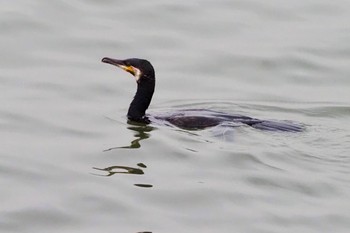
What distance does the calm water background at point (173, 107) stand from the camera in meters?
10.2

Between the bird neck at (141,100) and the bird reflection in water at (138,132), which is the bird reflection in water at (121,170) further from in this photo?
the bird neck at (141,100)

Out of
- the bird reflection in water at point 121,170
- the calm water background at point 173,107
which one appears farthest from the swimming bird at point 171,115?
the bird reflection in water at point 121,170

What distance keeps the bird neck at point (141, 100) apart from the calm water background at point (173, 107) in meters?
0.16

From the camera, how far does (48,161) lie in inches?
448

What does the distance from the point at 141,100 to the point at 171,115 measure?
387mm

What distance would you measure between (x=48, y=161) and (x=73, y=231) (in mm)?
1888

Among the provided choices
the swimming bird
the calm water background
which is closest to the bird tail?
the swimming bird

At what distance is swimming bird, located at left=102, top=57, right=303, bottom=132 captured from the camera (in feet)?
42.3

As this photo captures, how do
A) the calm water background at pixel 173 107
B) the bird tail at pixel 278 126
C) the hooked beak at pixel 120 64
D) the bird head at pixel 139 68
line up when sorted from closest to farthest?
the calm water background at pixel 173 107, the bird tail at pixel 278 126, the hooked beak at pixel 120 64, the bird head at pixel 139 68

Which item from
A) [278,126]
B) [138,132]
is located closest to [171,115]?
[138,132]

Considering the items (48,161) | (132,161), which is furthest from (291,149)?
(48,161)

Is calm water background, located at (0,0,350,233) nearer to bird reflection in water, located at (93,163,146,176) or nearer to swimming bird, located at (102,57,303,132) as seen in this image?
bird reflection in water, located at (93,163,146,176)

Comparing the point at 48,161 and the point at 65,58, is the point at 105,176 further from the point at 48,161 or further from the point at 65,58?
the point at 65,58

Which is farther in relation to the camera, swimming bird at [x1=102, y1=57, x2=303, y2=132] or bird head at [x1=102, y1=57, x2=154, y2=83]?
bird head at [x1=102, y1=57, x2=154, y2=83]
